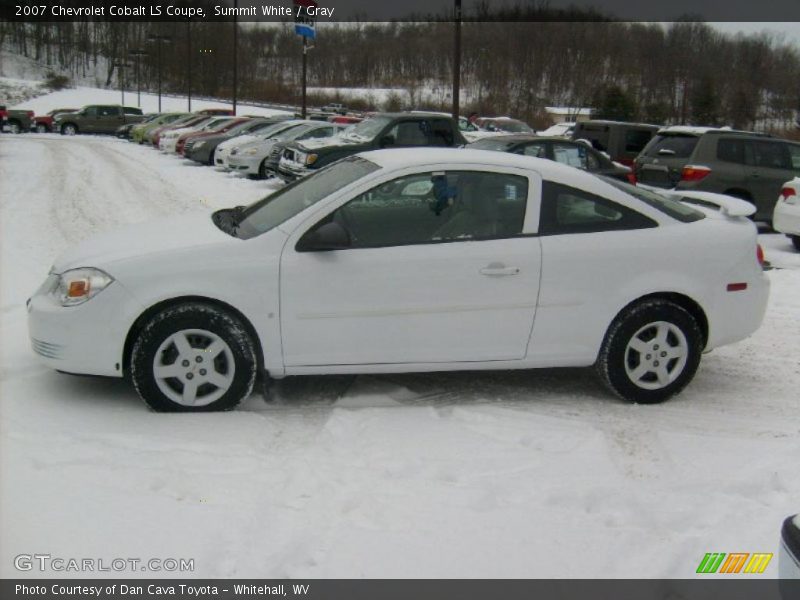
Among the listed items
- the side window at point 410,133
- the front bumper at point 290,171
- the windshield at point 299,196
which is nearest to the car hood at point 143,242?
the windshield at point 299,196

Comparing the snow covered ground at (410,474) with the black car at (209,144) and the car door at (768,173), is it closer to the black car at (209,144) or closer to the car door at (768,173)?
the car door at (768,173)

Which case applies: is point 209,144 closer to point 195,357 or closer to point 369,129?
point 369,129

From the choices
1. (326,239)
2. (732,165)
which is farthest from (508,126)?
(326,239)

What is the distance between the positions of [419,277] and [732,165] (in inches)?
393

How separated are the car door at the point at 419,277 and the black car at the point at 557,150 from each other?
7.76 metres

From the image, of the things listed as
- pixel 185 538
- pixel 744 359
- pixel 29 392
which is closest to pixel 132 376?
pixel 29 392

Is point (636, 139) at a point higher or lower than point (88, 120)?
lower

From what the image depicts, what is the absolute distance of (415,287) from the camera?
5.02 meters

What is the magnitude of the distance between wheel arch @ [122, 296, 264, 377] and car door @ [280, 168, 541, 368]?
0.20 m

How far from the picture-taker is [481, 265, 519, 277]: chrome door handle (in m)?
5.06

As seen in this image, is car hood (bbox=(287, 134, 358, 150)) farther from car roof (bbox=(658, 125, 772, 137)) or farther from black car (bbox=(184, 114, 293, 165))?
black car (bbox=(184, 114, 293, 165))

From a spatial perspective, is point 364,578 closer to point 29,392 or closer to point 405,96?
point 29,392

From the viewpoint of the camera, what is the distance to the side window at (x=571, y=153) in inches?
512
